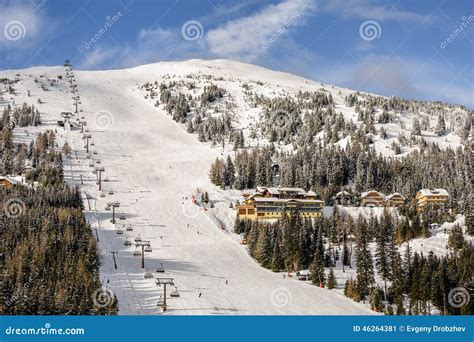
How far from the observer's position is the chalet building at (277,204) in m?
114

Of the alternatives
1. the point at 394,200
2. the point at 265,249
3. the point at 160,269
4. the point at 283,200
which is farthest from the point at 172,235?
the point at 394,200

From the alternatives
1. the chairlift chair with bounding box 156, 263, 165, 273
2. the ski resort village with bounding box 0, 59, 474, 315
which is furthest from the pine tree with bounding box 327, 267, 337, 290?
the chairlift chair with bounding box 156, 263, 165, 273

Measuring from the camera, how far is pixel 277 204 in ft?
378

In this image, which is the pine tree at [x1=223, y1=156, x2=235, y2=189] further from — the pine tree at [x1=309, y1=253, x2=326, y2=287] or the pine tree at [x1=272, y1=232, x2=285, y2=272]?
the pine tree at [x1=309, y1=253, x2=326, y2=287]

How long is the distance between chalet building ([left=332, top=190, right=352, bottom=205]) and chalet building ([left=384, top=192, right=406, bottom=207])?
25.3 feet

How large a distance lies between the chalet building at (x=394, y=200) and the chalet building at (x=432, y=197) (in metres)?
3.78

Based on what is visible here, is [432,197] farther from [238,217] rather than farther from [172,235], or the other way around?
[172,235]

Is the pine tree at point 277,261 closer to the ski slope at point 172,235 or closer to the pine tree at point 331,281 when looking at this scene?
the ski slope at point 172,235

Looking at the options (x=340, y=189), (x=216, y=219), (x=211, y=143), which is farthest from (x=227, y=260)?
(x=211, y=143)

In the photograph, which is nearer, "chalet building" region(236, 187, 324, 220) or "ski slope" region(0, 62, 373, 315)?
"ski slope" region(0, 62, 373, 315)

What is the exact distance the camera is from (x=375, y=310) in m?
68.6

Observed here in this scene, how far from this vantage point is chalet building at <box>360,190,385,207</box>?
404ft

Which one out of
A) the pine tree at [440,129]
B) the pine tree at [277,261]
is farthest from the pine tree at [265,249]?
the pine tree at [440,129]

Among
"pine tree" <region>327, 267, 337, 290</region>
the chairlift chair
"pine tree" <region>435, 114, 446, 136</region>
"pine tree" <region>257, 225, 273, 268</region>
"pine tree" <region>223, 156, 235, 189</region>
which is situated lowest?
"pine tree" <region>327, 267, 337, 290</region>
